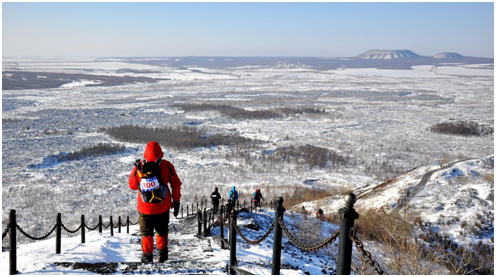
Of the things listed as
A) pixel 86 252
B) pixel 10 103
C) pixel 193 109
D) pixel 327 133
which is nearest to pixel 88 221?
pixel 86 252

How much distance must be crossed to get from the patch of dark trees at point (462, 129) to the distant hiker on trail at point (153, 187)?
39025 mm

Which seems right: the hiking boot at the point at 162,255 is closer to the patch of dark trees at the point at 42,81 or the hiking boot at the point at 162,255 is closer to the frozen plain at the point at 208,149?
the frozen plain at the point at 208,149

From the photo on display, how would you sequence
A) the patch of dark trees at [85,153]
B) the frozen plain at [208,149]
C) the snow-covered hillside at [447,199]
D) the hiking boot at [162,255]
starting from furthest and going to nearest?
the patch of dark trees at [85,153] → the frozen plain at [208,149] → the snow-covered hillside at [447,199] → the hiking boot at [162,255]

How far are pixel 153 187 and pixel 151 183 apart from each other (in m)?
0.06

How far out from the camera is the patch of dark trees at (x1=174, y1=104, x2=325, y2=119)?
4728cm

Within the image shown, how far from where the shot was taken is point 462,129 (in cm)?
3875

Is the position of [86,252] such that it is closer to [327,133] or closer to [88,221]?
[88,221]

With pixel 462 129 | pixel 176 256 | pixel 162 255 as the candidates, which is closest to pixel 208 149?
pixel 176 256

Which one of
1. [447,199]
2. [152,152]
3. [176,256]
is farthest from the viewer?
[447,199]

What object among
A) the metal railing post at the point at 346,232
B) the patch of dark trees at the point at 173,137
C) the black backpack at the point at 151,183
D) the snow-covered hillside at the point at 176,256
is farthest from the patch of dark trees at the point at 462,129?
the metal railing post at the point at 346,232

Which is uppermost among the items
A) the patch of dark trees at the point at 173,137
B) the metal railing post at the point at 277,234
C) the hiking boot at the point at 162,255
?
the metal railing post at the point at 277,234

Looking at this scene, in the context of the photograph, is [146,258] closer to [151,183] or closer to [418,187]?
[151,183]

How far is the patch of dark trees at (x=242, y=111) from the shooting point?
155 feet

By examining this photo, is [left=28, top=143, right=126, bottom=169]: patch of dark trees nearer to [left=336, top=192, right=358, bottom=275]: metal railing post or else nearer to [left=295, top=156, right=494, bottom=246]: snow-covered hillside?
[left=295, top=156, right=494, bottom=246]: snow-covered hillside
